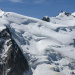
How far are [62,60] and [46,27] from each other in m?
16.3

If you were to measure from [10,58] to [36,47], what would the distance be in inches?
539

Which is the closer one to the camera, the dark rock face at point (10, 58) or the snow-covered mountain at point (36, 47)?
the dark rock face at point (10, 58)

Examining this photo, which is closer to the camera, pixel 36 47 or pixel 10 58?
pixel 10 58

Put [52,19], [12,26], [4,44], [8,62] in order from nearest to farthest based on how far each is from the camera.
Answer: [8,62] < [4,44] < [12,26] < [52,19]

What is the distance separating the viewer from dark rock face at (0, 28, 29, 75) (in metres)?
50.1

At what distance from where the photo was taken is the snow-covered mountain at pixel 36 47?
5267cm

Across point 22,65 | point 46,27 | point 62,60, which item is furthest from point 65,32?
point 22,65

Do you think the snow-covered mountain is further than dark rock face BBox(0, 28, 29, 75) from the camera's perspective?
Yes

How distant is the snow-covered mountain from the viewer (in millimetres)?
52675

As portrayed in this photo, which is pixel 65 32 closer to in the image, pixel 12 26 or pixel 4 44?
pixel 12 26

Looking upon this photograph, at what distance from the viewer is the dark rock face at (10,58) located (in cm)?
5009

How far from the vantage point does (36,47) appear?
63469 millimetres

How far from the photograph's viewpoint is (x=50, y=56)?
60875 millimetres

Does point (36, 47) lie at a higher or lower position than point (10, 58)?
higher
